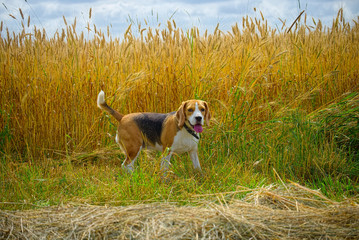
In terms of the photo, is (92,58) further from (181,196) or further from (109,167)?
(181,196)

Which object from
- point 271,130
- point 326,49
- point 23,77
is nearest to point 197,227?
point 271,130

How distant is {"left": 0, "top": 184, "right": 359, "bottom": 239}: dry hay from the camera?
221 cm

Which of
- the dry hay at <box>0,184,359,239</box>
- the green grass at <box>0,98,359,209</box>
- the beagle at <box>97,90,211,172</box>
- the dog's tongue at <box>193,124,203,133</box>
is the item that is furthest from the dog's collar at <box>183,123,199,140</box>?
the dry hay at <box>0,184,359,239</box>

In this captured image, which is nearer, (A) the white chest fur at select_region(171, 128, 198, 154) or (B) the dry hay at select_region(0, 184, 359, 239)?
(B) the dry hay at select_region(0, 184, 359, 239)

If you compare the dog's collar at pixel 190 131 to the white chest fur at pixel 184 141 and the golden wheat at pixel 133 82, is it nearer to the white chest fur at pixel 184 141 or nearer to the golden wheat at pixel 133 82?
the white chest fur at pixel 184 141

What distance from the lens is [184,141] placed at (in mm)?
3941

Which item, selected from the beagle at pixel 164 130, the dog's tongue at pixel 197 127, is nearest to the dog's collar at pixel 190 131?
the beagle at pixel 164 130

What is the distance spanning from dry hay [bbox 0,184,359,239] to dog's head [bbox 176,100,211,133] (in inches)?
49.2

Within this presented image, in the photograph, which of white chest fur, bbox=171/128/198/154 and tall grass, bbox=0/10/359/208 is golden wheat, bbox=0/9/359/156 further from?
white chest fur, bbox=171/128/198/154

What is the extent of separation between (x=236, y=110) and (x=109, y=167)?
66.7 inches

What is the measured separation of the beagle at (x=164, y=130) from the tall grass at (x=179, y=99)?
0.60 ft

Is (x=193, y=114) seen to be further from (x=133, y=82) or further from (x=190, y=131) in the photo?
(x=133, y=82)

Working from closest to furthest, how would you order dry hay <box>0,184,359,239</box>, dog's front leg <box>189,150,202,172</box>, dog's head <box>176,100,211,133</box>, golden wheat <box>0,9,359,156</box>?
dry hay <box>0,184,359,239</box> → dog's head <box>176,100,211,133</box> → dog's front leg <box>189,150,202,172</box> → golden wheat <box>0,9,359,156</box>

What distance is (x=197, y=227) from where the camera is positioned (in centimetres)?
222
